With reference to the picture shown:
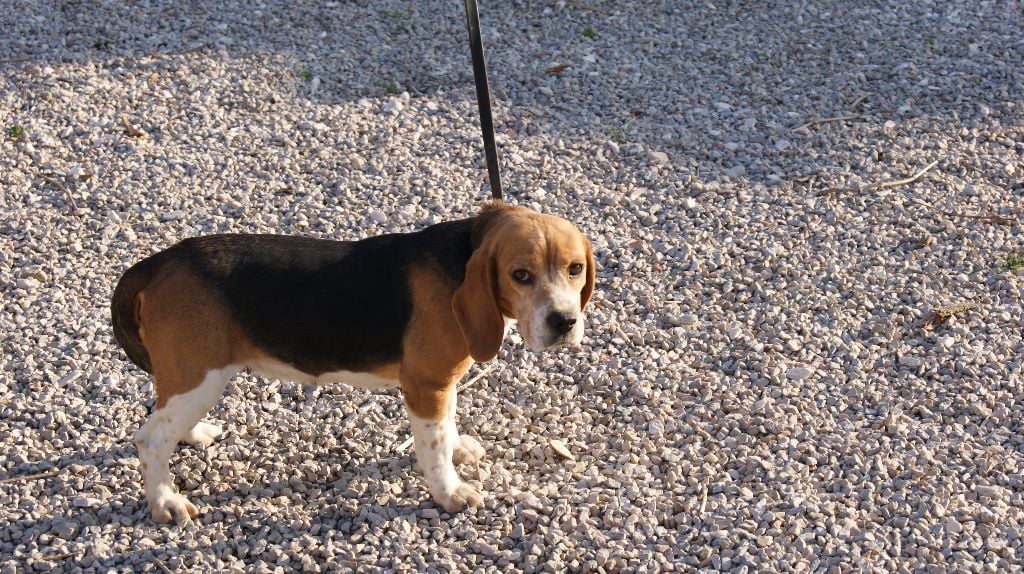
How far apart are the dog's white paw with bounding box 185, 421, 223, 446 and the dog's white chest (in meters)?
0.65

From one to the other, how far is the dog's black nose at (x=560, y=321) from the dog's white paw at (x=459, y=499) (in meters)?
1.09

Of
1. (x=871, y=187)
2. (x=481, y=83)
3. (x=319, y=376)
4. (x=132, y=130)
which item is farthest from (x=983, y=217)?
(x=132, y=130)

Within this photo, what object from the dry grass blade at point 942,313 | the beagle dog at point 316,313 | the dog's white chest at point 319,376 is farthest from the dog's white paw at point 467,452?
the dry grass blade at point 942,313

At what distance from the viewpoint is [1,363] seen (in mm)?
5910

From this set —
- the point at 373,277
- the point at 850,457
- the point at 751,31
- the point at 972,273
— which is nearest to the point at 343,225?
the point at 373,277

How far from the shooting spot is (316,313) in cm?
472

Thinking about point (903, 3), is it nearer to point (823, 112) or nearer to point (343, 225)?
point (823, 112)

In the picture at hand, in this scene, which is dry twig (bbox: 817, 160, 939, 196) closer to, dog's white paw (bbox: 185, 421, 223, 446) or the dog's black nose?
the dog's black nose

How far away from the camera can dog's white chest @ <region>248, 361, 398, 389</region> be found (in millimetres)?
4875

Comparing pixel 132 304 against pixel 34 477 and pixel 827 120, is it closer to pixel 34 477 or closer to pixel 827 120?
pixel 34 477

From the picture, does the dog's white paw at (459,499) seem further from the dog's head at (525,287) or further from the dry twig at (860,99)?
the dry twig at (860,99)

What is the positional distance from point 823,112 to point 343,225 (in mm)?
4336

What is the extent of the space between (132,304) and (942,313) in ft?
15.2

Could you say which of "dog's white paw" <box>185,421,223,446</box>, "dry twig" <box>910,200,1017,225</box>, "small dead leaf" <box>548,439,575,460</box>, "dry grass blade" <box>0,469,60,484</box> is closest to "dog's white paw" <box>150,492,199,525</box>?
"dog's white paw" <box>185,421,223,446</box>
